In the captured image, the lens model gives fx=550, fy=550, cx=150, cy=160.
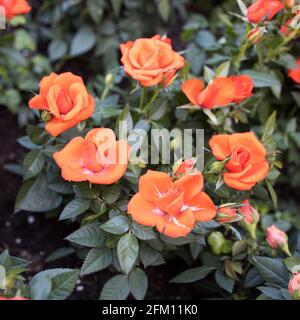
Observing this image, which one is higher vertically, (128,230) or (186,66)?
(186,66)

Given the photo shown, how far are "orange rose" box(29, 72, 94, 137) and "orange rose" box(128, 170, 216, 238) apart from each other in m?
0.24

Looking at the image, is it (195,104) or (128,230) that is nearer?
(128,230)

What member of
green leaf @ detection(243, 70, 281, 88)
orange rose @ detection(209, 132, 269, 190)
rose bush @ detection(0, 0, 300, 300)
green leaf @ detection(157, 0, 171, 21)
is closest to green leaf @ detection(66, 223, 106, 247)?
rose bush @ detection(0, 0, 300, 300)

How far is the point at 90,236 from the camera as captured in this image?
132cm

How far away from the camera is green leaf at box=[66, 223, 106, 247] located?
1305 millimetres

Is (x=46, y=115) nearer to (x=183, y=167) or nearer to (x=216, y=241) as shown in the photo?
(x=183, y=167)

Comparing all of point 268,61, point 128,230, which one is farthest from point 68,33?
point 128,230

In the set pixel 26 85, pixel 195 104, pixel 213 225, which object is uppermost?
pixel 195 104

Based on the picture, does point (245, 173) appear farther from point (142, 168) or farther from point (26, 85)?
point (26, 85)

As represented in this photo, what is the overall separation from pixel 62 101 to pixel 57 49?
95 cm

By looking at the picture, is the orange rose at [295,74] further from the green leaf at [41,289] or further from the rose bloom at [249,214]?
the green leaf at [41,289]
